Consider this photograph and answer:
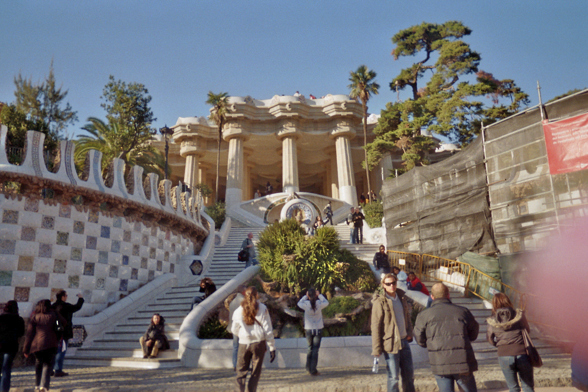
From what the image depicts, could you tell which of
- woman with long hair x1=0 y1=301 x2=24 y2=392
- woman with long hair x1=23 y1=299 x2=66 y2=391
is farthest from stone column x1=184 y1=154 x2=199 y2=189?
woman with long hair x1=23 y1=299 x2=66 y2=391

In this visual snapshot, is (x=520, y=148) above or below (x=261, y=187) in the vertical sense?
below

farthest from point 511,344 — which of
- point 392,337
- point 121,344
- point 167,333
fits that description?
point 121,344

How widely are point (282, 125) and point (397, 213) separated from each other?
1880cm

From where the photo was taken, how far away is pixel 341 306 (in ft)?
34.9

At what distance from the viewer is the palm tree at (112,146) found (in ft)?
79.9

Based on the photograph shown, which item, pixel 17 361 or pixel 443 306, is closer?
pixel 443 306

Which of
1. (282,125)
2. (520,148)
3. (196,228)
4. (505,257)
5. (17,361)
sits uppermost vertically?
(282,125)

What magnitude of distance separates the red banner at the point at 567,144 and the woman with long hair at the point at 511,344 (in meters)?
9.13

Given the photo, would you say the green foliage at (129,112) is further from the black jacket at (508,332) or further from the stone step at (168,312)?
the black jacket at (508,332)

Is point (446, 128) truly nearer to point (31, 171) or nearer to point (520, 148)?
point (520, 148)

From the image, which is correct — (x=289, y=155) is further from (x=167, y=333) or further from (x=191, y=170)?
(x=167, y=333)

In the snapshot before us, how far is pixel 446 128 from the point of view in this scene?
77.7 ft

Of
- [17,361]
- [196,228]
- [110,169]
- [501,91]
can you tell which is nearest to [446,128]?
[501,91]

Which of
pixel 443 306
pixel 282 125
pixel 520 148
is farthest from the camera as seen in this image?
pixel 282 125
